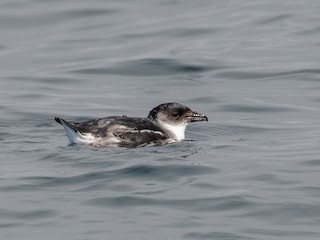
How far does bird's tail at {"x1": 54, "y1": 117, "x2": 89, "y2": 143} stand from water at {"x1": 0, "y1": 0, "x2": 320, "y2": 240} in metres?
0.24

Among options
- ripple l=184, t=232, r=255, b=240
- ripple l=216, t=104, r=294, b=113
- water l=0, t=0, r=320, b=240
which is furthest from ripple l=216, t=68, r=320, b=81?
ripple l=184, t=232, r=255, b=240

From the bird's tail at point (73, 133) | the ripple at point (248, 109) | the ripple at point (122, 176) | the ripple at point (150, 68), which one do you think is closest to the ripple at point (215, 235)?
the ripple at point (122, 176)

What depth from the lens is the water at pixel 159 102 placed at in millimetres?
11633

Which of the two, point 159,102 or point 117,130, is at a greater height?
point 159,102

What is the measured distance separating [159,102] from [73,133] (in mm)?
4246

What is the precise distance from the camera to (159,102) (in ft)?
61.4

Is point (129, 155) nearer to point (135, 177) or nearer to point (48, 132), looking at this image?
point (135, 177)

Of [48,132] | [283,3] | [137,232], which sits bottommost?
[137,232]

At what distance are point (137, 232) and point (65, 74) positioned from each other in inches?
417

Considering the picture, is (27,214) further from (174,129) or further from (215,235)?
(174,129)

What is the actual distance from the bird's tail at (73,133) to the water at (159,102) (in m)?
0.24

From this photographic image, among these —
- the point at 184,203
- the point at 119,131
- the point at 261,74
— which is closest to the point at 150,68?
the point at 261,74

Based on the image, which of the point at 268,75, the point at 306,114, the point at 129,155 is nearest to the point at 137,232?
the point at 129,155

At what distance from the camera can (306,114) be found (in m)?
17.3
